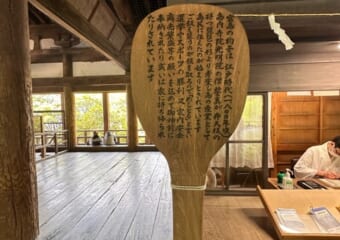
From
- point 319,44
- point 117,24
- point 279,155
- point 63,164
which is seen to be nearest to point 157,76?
point 319,44

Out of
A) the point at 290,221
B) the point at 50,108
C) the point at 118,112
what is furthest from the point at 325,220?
the point at 50,108

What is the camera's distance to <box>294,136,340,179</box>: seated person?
9.43ft

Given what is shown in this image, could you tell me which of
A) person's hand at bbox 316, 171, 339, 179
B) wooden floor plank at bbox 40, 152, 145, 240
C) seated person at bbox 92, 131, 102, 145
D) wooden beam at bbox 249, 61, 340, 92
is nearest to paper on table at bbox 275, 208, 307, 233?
person's hand at bbox 316, 171, 339, 179

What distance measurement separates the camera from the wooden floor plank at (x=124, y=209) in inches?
87.6

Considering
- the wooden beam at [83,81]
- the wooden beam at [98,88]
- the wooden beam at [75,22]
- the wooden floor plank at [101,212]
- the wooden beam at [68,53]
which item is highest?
the wooden beam at [68,53]

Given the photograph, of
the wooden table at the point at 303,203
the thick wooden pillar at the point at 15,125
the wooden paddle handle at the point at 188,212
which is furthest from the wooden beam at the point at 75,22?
the wooden table at the point at 303,203

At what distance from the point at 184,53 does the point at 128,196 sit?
2.73 m

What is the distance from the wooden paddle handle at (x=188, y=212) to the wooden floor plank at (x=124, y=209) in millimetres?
1156

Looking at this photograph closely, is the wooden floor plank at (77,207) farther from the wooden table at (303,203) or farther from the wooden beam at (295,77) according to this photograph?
the wooden beam at (295,77)

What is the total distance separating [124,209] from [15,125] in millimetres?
1808

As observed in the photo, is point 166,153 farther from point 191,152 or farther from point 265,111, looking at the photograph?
point 265,111

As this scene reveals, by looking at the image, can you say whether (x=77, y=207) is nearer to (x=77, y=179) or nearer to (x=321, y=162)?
(x=77, y=179)

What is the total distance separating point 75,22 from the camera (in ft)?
9.20

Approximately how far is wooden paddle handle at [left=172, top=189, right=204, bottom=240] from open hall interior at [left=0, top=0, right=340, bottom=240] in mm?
311
